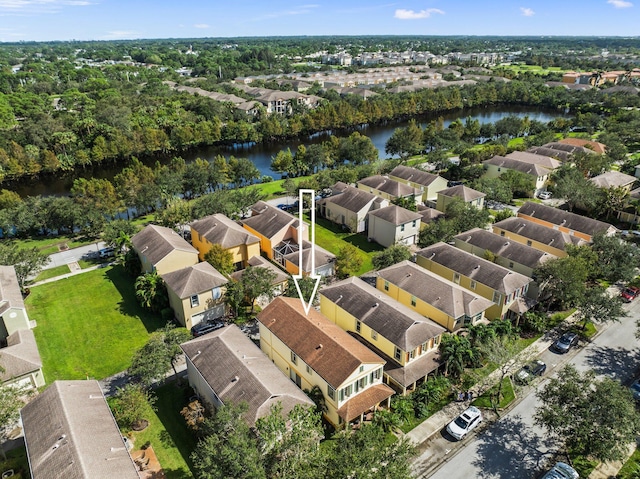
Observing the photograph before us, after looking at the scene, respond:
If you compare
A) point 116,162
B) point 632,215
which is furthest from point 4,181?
point 632,215

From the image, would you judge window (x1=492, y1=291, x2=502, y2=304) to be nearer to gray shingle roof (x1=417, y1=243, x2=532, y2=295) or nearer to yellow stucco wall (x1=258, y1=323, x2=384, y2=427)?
gray shingle roof (x1=417, y1=243, x2=532, y2=295)

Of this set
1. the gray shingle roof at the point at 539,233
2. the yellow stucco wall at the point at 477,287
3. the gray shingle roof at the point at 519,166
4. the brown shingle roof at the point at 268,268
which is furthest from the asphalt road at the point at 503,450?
the gray shingle roof at the point at 519,166

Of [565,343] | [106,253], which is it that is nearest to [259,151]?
[106,253]

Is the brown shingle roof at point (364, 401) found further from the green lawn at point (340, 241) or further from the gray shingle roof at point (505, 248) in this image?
the gray shingle roof at point (505, 248)

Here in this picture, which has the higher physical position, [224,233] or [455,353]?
[224,233]

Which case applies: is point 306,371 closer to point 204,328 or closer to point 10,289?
point 204,328
